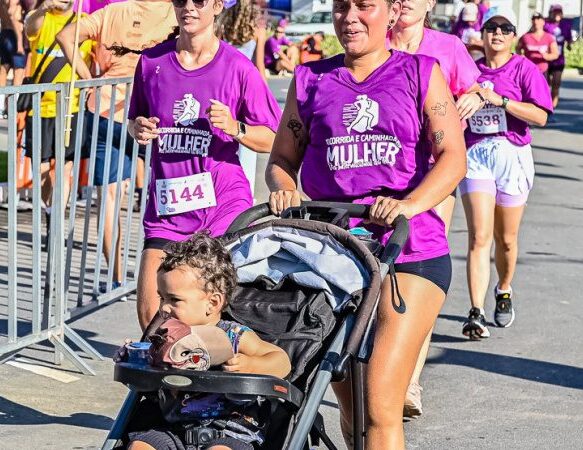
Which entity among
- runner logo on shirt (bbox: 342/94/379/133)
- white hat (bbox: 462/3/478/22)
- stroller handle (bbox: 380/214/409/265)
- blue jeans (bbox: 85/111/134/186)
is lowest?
blue jeans (bbox: 85/111/134/186)

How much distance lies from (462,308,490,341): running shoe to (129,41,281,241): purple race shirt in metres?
2.69

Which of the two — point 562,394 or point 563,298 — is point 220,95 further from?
point 563,298

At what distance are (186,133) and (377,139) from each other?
141 cm

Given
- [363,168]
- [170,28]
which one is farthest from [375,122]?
[170,28]

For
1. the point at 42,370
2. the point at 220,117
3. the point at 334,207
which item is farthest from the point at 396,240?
the point at 42,370

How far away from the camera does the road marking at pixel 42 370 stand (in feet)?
22.9

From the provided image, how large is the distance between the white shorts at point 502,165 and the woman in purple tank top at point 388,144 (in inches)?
144

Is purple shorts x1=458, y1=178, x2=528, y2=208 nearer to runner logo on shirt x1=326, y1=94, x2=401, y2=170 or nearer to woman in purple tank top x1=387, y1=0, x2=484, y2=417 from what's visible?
woman in purple tank top x1=387, y1=0, x2=484, y2=417

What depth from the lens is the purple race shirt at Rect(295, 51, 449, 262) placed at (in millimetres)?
4676

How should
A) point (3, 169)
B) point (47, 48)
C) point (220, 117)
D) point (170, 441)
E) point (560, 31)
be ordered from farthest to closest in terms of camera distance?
point (560, 31) < point (3, 169) < point (47, 48) < point (220, 117) < point (170, 441)

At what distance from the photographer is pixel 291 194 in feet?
15.5

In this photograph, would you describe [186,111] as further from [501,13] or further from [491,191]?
[501,13]

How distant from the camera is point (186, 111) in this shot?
585 centimetres

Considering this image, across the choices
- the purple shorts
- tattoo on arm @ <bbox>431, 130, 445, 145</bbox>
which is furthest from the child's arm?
the purple shorts
